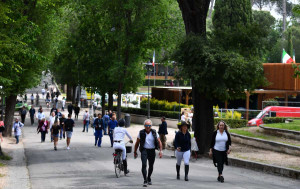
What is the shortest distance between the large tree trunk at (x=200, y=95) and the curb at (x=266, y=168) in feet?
11.6

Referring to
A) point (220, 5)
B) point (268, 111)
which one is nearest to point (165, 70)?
point (220, 5)

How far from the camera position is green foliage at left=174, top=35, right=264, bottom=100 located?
19875 millimetres

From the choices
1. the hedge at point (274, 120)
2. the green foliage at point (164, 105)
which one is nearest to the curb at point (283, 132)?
the hedge at point (274, 120)

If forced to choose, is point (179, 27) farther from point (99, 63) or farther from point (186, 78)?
point (186, 78)

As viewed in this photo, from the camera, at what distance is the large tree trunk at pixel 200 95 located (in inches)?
842

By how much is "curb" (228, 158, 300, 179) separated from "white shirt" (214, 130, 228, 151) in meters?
3.16

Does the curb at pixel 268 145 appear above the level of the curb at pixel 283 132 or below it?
below

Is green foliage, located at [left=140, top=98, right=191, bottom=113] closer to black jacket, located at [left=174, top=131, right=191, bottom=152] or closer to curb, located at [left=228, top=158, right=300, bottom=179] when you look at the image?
curb, located at [left=228, top=158, right=300, bottom=179]

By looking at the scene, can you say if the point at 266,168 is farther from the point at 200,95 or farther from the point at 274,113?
the point at 274,113

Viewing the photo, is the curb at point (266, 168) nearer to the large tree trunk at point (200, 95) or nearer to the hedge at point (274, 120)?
the large tree trunk at point (200, 95)

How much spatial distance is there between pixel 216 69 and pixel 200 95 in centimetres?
209

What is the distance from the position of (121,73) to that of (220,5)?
78.3ft

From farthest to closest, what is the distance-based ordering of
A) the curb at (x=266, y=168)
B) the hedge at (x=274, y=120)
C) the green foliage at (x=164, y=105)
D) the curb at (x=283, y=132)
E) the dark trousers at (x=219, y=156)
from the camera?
the green foliage at (x=164, y=105) < the hedge at (x=274, y=120) < the curb at (x=283, y=132) < the curb at (x=266, y=168) < the dark trousers at (x=219, y=156)

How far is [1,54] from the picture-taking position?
672 inches
